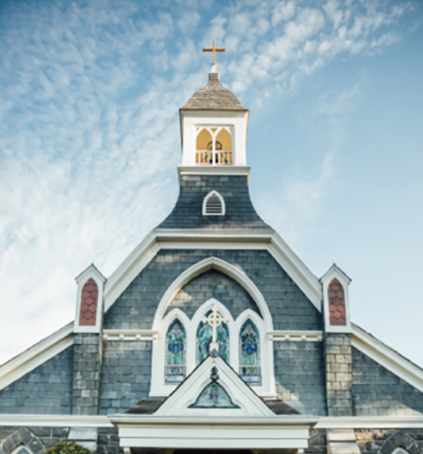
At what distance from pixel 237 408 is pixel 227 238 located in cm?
501

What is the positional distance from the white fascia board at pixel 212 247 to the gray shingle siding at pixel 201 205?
0.49m

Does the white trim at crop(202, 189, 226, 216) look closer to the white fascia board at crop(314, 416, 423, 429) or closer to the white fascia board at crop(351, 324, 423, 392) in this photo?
the white fascia board at crop(351, 324, 423, 392)

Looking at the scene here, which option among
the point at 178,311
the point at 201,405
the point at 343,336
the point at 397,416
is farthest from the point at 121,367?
the point at 397,416

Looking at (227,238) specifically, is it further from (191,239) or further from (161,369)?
(161,369)

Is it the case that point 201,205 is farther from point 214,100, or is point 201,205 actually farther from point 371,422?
point 371,422

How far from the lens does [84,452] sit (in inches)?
500

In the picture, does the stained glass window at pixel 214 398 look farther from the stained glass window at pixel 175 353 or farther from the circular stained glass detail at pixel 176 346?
the circular stained glass detail at pixel 176 346

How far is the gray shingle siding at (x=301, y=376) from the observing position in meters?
13.9

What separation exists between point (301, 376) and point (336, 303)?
1.95 metres

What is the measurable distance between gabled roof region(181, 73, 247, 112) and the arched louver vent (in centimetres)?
317

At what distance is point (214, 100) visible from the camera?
750 inches

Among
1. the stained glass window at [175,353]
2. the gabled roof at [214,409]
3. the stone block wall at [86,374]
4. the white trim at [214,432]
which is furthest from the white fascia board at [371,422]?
the stone block wall at [86,374]

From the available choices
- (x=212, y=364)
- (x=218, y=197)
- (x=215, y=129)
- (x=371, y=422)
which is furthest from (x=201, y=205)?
(x=371, y=422)

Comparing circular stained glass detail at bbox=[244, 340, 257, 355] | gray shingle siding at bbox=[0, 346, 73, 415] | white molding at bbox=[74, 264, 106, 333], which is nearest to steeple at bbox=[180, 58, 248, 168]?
white molding at bbox=[74, 264, 106, 333]
